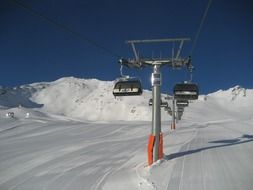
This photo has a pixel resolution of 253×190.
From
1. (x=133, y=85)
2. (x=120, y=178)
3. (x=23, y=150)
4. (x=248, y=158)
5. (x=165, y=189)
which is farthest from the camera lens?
(x=23, y=150)

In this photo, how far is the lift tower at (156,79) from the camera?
48.2 feet

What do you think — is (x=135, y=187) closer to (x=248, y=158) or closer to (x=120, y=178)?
(x=120, y=178)

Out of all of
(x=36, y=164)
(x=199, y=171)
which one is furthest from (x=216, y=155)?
(x=36, y=164)

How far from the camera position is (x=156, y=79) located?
1523cm

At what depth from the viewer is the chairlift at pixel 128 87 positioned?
16578mm

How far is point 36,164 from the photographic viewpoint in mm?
15828

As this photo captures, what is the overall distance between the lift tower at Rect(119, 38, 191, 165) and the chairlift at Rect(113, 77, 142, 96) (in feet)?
2.57

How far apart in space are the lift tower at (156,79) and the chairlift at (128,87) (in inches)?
30.8

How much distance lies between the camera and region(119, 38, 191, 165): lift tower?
48.2 ft

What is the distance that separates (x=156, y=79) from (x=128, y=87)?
5.96 ft

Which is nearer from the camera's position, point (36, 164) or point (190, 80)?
point (36, 164)

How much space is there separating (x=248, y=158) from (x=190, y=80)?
181 inches

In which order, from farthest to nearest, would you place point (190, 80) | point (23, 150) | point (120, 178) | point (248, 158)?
point (23, 150), point (190, 80), point (248, 158), point (120, 178)

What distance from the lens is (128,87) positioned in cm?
1667
